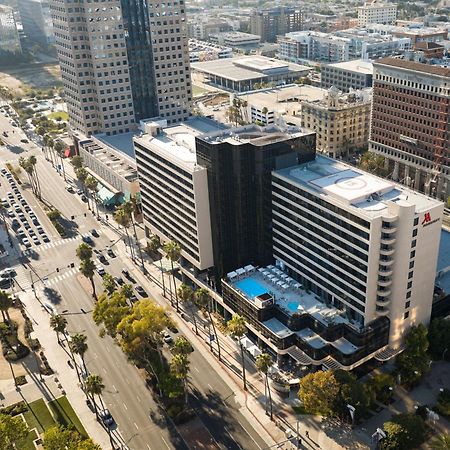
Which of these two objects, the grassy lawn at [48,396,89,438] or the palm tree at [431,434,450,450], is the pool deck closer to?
the palm tree at [431,434,450,450]

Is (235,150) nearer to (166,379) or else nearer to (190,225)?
(190,225)

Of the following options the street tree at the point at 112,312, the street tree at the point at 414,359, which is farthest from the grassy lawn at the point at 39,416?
the street tree at the point at 414,359

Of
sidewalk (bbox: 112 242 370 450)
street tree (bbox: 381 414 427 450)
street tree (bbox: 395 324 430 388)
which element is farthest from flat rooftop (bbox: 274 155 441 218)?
sidewalk (bbox: 112 242 370 450)

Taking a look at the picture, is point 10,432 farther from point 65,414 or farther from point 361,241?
point 361,241

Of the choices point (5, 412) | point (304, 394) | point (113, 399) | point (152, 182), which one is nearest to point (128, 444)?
point (113, 399)

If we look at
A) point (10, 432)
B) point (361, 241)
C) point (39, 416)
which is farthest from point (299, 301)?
point (10, 432)

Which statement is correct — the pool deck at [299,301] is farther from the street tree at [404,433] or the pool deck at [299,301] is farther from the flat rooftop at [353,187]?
the flat rooftop at [353,187]
